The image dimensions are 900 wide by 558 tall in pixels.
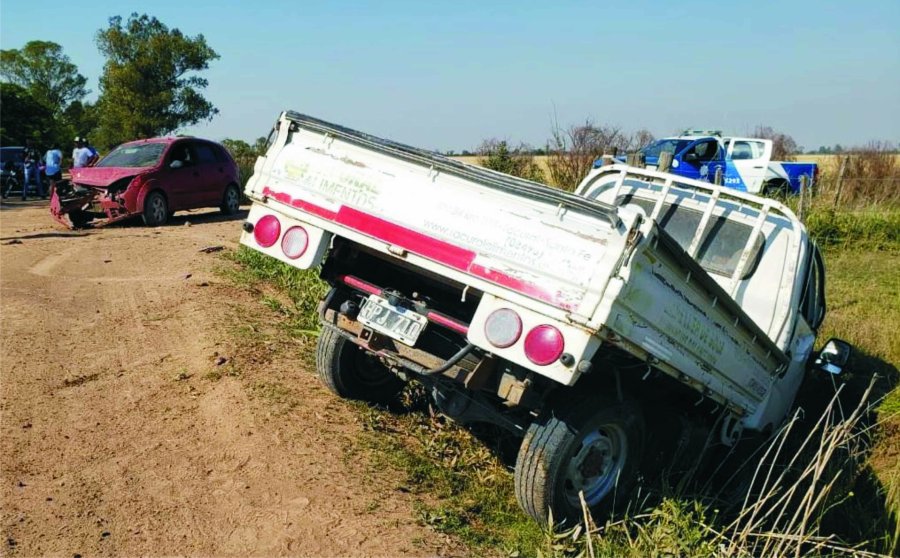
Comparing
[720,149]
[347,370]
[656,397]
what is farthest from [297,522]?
[720,149]

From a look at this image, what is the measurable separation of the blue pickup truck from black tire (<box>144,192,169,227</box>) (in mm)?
10935

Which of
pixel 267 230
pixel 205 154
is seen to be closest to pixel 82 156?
pixel 205 154

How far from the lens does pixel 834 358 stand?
18.4ft

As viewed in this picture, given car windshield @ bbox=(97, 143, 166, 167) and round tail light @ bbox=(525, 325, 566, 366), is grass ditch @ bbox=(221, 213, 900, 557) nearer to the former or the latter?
round tail light @ bbox=(525, 325, 566, 366)

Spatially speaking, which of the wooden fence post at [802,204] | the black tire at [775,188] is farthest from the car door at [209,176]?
the black tire at [775,188]

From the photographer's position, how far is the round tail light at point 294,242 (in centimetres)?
438

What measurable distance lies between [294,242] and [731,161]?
17.1 metres

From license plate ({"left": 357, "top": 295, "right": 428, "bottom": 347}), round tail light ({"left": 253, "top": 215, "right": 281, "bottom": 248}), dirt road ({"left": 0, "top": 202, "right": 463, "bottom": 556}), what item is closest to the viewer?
dirt road ({"left": 0, "top": 202, "right": 463, "bottom": 556})

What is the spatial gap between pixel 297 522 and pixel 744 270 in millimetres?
3443

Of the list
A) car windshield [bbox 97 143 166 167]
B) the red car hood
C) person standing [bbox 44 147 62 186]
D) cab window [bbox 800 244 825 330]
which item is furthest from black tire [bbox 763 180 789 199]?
person standing [bbox 44 147 62 186]

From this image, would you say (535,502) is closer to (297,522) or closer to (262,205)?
(297,522)

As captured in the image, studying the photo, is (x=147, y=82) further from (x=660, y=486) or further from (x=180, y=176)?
(x=660, y=486)

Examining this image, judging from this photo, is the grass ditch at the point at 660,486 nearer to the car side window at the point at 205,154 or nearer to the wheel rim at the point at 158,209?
the wheel rim at the point at 158,209

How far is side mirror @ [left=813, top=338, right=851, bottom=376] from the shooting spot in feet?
18.4
